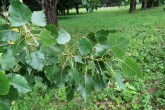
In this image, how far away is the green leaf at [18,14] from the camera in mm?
859

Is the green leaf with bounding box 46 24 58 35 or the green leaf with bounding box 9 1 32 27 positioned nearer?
the green leaf with bounding box 9 1 32 27

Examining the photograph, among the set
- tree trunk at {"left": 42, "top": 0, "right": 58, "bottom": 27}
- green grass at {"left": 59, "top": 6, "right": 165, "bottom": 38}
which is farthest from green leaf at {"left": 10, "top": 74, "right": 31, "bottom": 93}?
tree trunk at {"left": 42, "top": 0, "right": 58, "bottom": 27}

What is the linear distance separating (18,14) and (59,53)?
0.71 ft

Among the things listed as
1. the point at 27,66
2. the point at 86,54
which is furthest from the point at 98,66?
the point at 27,66

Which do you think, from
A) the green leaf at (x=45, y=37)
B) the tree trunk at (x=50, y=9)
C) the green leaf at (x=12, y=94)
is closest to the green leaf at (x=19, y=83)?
the green leaf at (x=12, y=94)

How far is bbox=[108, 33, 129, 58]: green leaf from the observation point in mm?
915

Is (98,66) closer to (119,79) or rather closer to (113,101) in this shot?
(119,79)

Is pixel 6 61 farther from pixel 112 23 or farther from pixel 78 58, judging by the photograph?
pixel 112 23

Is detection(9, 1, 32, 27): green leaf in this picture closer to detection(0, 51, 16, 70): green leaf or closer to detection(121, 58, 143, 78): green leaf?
detection(0, 51, 16, 70): green leaf

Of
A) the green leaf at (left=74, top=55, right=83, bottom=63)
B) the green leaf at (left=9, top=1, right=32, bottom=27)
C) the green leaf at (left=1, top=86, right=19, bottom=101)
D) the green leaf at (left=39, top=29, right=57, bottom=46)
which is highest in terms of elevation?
the green leaf at (left=9, top=1, right=32, bottom=27)

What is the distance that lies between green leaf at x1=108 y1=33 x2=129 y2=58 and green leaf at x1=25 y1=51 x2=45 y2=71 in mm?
230

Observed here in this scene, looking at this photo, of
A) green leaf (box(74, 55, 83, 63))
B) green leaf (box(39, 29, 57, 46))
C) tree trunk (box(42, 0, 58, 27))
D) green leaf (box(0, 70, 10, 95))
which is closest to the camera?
green leaf (box(0, 70, 10, 95))

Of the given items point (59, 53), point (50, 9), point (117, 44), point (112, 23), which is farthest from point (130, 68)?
point (112, 23)

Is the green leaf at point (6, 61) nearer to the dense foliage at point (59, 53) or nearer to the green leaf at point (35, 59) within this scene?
the dense foliage at point (59, 53)
